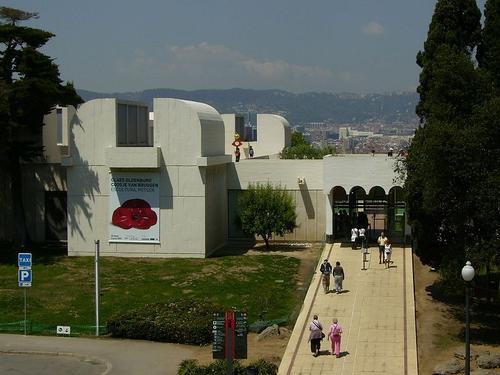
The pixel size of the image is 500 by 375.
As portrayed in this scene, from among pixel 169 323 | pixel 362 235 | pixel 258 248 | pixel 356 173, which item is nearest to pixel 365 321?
pixel 169 323

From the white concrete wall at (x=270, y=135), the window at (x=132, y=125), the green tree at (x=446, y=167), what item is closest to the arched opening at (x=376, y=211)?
the window at (x=132, y=125)

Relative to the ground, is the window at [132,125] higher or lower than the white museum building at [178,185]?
higher

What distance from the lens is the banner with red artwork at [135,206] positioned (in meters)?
39.7

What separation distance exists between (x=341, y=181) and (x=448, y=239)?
13.2 meters

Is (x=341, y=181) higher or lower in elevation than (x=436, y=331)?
higher

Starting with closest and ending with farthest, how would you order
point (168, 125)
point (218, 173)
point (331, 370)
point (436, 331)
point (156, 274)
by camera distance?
1. point (331, 370)
2. point (436, 331)
3. point (156, 274)
4. point (168, 125)
5. point (218, 173)

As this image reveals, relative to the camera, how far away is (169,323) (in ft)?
83.3

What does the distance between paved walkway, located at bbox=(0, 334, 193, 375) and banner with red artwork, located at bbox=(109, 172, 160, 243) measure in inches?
547

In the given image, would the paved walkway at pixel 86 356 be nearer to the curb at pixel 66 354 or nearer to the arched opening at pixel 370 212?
the curb at pixel 66 354

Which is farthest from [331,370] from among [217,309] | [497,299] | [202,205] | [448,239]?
[202,205]

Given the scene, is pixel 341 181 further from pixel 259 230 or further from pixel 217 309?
pixel 217 309

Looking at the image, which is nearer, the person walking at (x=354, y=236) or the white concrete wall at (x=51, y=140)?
the person walking at (x=354, y=236)

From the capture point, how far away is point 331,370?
23.1 m

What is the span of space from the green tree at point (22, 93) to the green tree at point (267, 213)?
9933 mm
